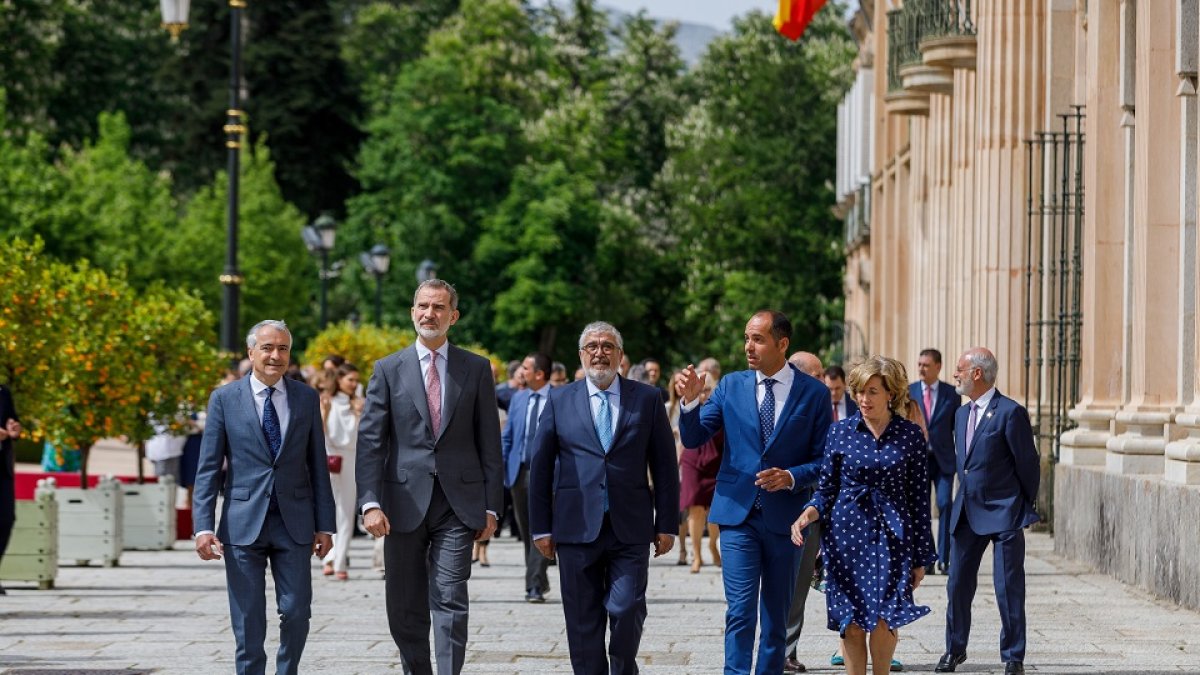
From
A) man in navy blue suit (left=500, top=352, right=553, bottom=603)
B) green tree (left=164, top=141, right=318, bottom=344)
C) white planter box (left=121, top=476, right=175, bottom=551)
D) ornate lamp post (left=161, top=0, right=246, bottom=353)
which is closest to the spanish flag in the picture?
ornate lamp post (left=161, top=0, right=246, bottom=353)

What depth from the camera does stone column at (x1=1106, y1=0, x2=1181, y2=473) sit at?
757 inches

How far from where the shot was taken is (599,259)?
69.6 m

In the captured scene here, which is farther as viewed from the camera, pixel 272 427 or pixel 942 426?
pixel 942 426

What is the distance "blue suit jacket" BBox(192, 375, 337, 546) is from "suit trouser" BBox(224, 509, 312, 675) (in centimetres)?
6

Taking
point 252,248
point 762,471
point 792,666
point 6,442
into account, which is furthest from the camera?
point 252,248

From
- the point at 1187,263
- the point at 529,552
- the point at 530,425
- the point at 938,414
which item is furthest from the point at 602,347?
the point at 938,414

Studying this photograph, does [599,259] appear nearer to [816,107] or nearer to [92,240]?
[816,107]

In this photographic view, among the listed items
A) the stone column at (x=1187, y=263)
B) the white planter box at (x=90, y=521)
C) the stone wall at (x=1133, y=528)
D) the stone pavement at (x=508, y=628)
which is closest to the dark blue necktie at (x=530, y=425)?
the stone pavement at (x=508, y=628)

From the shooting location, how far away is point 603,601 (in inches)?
449

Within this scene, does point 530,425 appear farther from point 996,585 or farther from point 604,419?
point 604,419

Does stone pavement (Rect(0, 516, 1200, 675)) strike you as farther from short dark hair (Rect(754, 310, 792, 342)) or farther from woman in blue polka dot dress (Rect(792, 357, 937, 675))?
short dark hair (Rect(754, 310, 792, 342))

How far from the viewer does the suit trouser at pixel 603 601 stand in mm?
11195

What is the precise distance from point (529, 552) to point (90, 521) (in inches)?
186

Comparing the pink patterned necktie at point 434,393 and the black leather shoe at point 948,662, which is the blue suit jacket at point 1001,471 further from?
the pink patterned necktie at point 434,393
